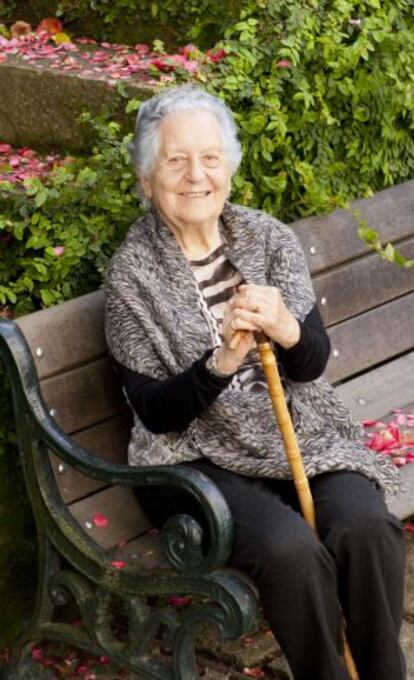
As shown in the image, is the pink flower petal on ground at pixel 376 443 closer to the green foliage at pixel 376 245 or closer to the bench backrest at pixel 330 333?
the bench backrest at pixel 330 333

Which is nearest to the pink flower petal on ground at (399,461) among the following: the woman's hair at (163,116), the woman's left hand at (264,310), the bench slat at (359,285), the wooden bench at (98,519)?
the wooden bench at (98,519)

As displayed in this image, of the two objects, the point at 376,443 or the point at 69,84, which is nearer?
the point at 376,443

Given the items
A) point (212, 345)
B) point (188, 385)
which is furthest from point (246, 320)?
point (212, 345)

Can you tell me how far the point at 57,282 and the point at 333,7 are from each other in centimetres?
154

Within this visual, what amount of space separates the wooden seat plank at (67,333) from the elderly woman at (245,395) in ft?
0.52

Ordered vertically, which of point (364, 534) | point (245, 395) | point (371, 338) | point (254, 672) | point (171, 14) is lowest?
point (254, 672)

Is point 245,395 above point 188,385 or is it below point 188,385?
below

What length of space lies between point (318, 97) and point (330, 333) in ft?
2.77

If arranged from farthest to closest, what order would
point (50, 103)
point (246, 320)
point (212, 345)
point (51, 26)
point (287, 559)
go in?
point (51, 26), point (50, 103), point (212, 345), point (246, 320), point (287, 559)

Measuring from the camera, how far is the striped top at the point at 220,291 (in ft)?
13.7

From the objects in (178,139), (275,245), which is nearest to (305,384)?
(275,245)

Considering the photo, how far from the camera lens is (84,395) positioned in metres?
4.20

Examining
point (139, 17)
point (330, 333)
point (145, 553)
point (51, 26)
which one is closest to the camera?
point (145, 553)

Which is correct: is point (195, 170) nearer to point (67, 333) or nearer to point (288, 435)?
point (67, 333)
